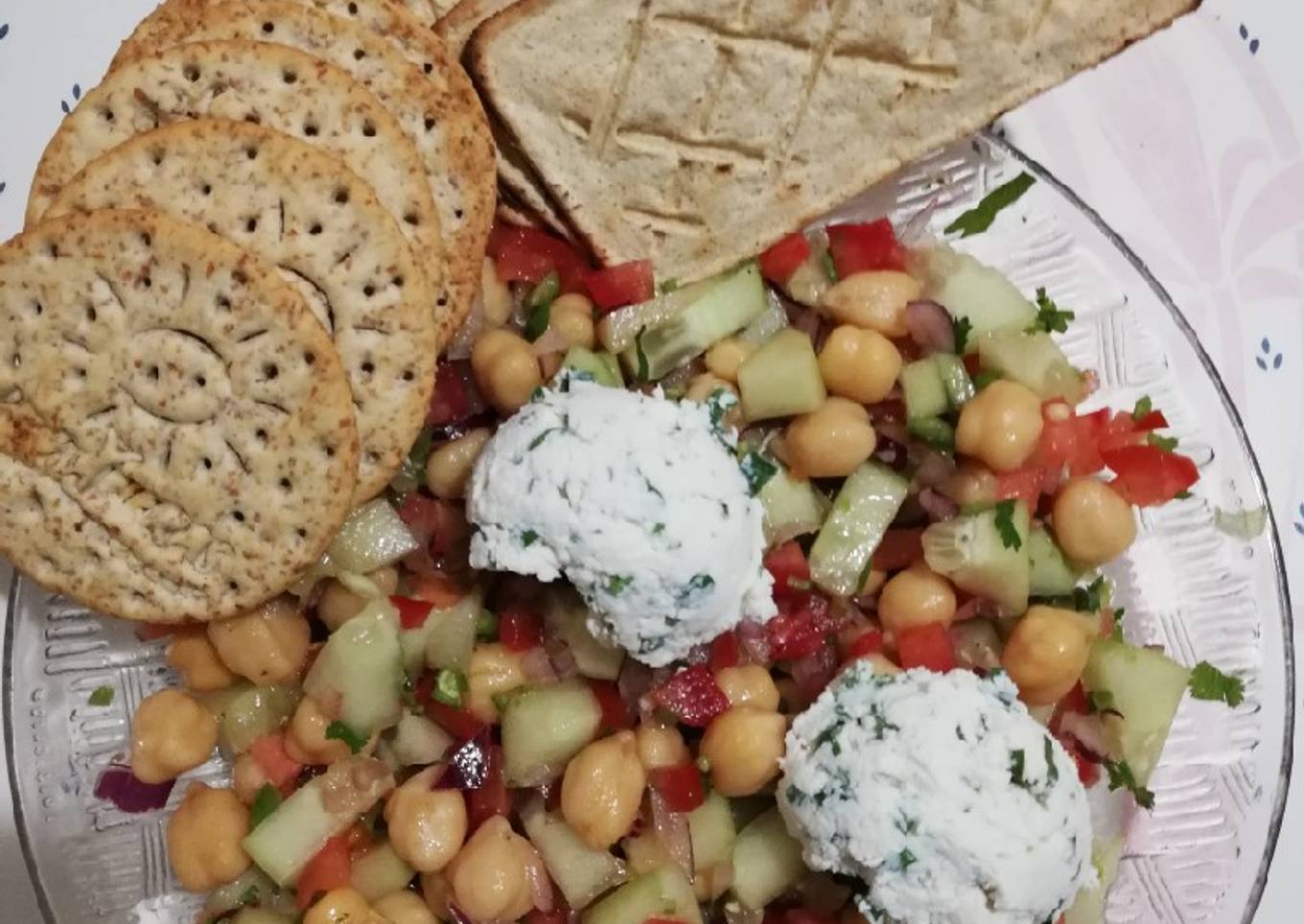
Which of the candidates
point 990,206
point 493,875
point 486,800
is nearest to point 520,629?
point 486,800

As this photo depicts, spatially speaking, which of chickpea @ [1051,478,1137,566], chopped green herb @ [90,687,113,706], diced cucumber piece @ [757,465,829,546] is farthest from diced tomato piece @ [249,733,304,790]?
chickpea @ [1051,478,1137,566]

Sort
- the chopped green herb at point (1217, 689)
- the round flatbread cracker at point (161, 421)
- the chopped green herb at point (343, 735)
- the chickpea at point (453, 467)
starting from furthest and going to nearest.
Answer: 1. the chopped green herb at point (1217, 689)
2. the chickpea at point (453, 467)
3. the chopped green herb at point (343, 735)
4. the round flatbread cracker at point (161, 421)

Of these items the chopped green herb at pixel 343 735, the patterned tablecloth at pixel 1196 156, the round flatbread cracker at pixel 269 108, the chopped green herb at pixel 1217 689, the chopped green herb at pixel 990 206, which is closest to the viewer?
the round flatbread cracker at pixel 269 108

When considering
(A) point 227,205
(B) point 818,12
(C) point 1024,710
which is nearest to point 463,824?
(C) point 1024,710

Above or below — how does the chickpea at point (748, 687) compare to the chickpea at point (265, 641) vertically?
below

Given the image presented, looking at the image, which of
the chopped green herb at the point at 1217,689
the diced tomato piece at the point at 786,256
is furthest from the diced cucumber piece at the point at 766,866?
the diced tomato piece at the point at 786,256

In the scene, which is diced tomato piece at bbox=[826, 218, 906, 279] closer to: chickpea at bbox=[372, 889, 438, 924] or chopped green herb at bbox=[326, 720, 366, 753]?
chopped green herb at bbox=[326, 720, 366, 753]

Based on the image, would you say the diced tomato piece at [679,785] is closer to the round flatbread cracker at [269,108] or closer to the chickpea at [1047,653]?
the chickpea at [1047,653]
